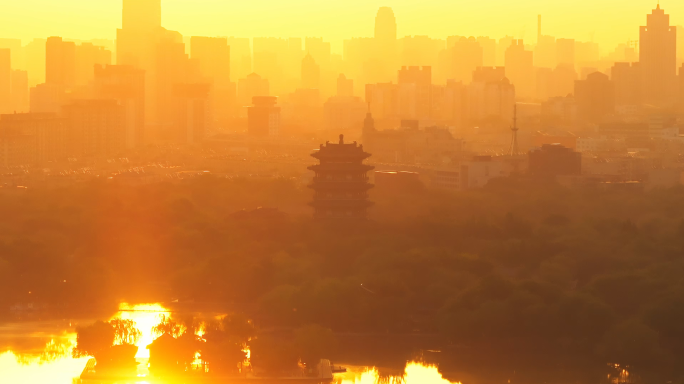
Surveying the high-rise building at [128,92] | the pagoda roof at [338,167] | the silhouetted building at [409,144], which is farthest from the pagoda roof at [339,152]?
the high-rise building at [128,92]

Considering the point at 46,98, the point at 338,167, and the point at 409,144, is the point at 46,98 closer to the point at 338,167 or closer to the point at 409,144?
the point at 409,144

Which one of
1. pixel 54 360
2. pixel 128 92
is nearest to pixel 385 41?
pixel 128 92

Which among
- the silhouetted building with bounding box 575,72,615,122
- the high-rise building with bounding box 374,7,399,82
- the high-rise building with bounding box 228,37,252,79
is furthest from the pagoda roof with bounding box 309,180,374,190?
the high-rise building with bounding box 374,7,399,82

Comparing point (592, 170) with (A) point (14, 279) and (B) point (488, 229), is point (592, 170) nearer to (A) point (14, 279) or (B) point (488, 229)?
(B) point (488, 229)

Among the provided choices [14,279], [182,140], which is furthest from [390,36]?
[14,279]

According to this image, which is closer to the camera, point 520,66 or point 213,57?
point 213,57

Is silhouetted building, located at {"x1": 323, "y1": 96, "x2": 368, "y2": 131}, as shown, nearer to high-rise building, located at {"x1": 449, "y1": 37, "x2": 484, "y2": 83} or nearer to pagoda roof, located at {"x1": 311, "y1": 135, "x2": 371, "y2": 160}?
high-rise building, located at {"x1": 449, "y1": 37, "x2": 484, "y2": 83}

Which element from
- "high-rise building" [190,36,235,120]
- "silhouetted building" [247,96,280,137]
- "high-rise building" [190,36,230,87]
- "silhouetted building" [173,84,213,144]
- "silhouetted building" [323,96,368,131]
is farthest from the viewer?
"high-rise building" [190,36,230,87]
